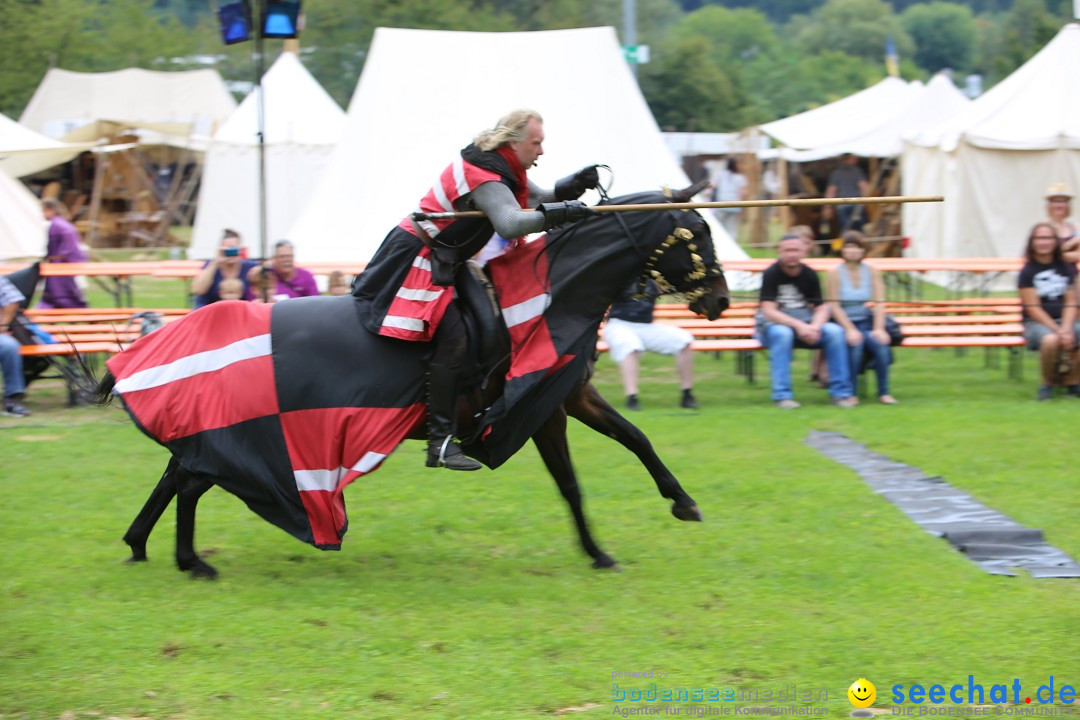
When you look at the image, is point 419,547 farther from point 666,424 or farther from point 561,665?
point 666,424

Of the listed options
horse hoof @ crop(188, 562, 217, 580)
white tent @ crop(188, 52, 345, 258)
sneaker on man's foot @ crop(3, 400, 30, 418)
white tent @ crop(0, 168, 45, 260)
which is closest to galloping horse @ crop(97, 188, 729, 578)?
horse hoof @ crop(188, 562, 217, 580)

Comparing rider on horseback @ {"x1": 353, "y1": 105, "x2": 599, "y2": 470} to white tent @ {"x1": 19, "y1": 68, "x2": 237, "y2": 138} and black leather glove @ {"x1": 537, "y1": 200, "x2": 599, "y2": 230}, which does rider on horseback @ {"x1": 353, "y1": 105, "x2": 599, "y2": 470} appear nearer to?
black leather glove @ {"x1": 537, "y1": 200, "x2": 599, "y2": 230}

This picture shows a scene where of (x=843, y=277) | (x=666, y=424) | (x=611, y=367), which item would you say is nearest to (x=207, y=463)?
(x=666, y=424)

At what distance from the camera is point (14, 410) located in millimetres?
10727

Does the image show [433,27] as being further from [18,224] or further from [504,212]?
[504,212]

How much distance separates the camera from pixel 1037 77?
58.6 feet

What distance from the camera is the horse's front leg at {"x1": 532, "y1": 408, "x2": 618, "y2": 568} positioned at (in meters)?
6.32

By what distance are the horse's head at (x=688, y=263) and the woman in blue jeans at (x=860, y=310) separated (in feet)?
16.5

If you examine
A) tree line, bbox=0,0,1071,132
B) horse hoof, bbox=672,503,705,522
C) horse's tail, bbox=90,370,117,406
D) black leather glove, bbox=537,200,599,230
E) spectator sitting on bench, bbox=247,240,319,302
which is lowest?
horse hoof, bbox=672,503,705,522

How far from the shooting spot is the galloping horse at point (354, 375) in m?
6.03

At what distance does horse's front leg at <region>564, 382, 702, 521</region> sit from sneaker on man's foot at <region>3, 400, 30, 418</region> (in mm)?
6206

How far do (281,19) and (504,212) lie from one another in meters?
5.65

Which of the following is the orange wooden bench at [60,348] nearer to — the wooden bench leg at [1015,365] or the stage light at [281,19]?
the stage light at [281,19]

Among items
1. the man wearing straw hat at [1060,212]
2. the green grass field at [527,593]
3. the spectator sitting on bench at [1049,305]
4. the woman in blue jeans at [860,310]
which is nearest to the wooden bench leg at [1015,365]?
the spectator sitting on bench at [1049,305]
